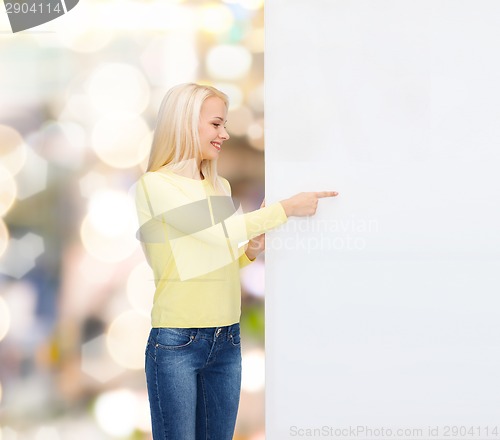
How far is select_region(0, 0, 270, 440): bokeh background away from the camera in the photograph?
163 cm

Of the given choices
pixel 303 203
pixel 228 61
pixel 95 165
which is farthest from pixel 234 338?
pixel 228 61

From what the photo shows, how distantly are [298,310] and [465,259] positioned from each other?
36 centimetres

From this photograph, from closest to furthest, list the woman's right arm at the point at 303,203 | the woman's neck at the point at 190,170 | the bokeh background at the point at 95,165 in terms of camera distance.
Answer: the woman's right arm at the point at 303,203
the woman's neck at the point at 190,170
the bokeh background at the point at 95,165

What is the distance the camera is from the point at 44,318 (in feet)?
5.36

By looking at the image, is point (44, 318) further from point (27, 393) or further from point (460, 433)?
point (460, 433)

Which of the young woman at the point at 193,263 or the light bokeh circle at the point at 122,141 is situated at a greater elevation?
the light bokeh circle at the point at 122,141

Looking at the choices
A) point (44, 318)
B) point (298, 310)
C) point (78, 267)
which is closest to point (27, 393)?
point (44, 318)

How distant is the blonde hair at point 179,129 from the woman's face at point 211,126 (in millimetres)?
14

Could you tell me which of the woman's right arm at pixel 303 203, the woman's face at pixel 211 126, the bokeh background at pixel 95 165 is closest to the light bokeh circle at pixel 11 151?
the bokeh background at pixel 95 165

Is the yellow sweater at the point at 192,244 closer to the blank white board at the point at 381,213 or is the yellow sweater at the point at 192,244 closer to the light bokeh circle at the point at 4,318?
the blank white board at the point at 381,213

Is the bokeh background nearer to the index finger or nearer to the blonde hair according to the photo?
the blonde hair

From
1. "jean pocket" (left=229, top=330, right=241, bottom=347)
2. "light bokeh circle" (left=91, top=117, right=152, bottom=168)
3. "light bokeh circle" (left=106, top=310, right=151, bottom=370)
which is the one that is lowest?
"light bokeh circle" (left=106, top=310, right=151, bottom=370)

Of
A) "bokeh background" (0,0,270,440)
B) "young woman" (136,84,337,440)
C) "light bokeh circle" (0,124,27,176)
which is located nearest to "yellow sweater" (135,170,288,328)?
"young woman" (136,84,337,440)

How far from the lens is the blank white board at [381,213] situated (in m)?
1.20
